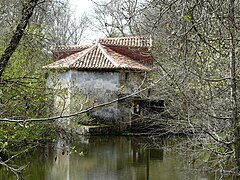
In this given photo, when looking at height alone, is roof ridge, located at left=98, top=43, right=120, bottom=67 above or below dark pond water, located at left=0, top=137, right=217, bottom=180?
above

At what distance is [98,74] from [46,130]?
26.8 feet

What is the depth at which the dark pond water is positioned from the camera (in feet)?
27.3

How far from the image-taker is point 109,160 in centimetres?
1044

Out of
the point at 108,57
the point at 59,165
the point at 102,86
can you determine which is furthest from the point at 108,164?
the point at 108,57

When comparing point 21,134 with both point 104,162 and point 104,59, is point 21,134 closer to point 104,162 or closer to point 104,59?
point 104,162

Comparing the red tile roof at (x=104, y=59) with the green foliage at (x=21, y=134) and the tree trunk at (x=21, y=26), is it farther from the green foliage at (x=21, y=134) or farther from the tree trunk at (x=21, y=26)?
the tree trunk at (x=21, y=26)

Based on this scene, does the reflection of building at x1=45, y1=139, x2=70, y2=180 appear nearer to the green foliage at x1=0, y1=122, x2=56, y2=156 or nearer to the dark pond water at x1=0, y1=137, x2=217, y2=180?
the dark pond water at x1=0, y1=137, x2=217, y2=180

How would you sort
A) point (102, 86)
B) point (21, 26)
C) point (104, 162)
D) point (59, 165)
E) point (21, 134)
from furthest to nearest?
point (102, 86) < point (104, 162) < point (59, 165) < point (21, 134) < point (21, 26)

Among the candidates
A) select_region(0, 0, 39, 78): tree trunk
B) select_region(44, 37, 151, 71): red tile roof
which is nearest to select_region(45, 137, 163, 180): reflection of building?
select_region(0, 0, 39, 78): tree trunk

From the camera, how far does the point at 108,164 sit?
389 inches

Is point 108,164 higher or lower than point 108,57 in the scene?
lower

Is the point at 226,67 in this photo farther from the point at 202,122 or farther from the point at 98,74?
the point at 98,74

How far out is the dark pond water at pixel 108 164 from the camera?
27.3 ft

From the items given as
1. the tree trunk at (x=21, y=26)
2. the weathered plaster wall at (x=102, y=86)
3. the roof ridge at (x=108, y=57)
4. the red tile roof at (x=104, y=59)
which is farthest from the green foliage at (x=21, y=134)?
the roof ridge at (x=108, y=57)
